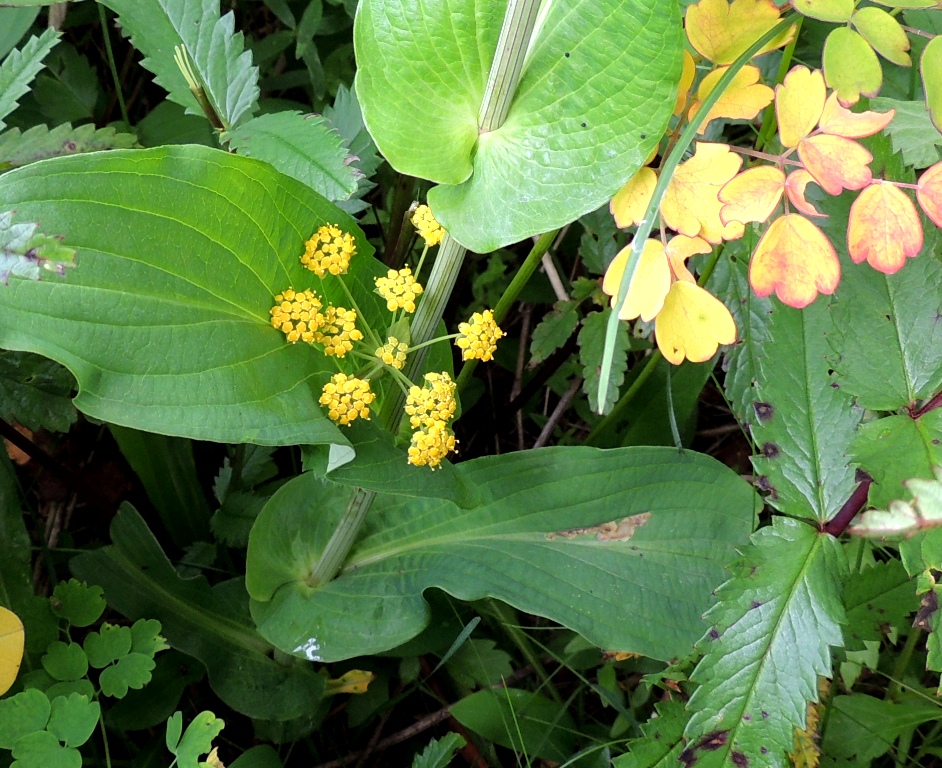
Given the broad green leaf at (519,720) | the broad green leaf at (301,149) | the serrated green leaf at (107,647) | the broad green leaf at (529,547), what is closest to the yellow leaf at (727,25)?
the broad green leaf at (301,149)

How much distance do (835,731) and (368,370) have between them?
890 millimetres

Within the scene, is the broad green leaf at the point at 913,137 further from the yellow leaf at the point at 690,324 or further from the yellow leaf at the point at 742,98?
the yellow leaf at the point at 690,324

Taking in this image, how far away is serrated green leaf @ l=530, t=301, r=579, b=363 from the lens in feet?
4.72

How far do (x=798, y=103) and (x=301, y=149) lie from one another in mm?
674

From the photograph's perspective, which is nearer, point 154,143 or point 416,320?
point 416,320

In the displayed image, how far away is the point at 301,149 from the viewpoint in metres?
1.13

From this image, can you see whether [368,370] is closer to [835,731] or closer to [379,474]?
[379,474]

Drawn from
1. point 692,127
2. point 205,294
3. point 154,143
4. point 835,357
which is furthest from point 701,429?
point 154,143

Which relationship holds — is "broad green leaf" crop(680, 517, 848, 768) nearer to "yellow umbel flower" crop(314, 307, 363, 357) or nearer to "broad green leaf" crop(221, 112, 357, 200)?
"yellow umbel flower" crop(314, 307, 363, 357)

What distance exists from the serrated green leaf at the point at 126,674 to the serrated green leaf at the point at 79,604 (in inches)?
3.6

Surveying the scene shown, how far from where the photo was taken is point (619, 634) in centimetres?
113

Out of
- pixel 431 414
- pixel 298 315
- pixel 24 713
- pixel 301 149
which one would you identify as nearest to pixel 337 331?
pixel 298 315

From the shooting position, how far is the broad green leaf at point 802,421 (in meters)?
0.97

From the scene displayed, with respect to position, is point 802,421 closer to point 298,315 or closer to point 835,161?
point 835,161
